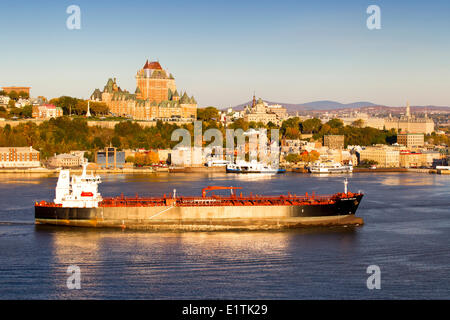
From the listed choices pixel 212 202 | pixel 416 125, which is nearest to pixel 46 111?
pixel 212 202

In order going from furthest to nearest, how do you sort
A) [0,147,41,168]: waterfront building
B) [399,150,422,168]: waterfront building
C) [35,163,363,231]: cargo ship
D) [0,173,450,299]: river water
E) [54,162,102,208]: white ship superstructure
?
[399,150,422,168]: waterfront building, [0,147,41,168]: waterfront building, [54,162,102,208]: white ship superstructure, [35,163,363,231]: cargo ship, [0,173,450,299]: river water

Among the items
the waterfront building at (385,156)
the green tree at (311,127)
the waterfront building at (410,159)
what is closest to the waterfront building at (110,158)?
the waterfront building at (385,156)

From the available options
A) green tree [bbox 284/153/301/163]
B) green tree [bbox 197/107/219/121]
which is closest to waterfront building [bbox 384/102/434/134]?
green tree [bbox 197/107/219/121]

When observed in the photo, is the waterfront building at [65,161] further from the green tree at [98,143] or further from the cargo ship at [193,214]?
the cargo ship at [193,214]

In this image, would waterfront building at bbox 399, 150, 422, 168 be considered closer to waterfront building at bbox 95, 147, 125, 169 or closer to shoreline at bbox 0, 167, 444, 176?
shoreline at bbox 0, 167, 444, 176

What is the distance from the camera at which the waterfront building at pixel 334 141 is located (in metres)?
87.1

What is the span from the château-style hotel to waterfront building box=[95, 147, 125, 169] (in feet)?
63.3

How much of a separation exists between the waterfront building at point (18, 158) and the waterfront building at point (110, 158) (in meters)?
6.43

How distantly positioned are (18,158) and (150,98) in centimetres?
3212

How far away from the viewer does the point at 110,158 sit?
68688mm

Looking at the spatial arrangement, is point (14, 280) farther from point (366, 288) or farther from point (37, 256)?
point (366, 288)

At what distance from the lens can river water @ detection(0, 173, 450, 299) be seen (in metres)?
16.5

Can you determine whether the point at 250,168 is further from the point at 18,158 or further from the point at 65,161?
the point at 18,158
